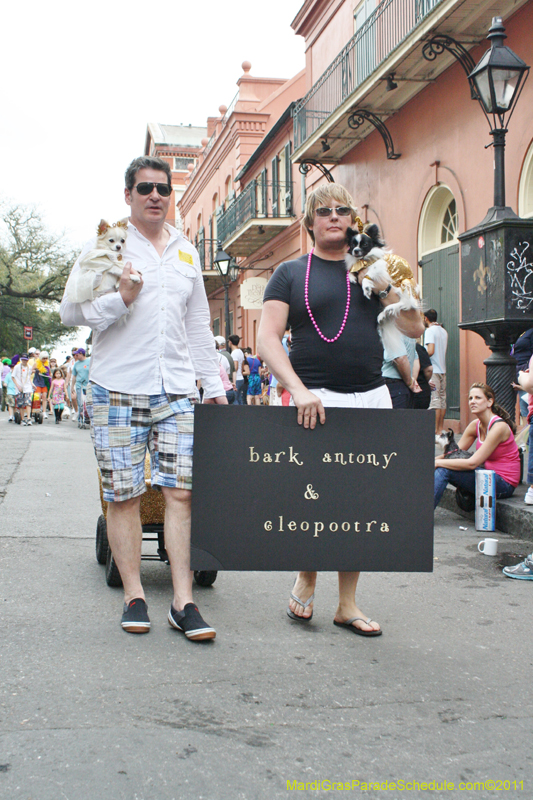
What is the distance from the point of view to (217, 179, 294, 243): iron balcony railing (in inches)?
967

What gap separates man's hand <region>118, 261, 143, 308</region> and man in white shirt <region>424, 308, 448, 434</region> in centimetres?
838

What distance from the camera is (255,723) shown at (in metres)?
2.67

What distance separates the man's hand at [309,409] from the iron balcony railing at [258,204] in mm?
21217

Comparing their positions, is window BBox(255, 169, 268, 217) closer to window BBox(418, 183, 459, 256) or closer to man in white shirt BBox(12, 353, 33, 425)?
man in white shirt BBox(12, 353, 33, 425)

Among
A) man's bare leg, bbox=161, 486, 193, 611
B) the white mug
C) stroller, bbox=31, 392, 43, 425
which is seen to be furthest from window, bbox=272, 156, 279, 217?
man's bare leg, bbox=161, 486, 193, 611

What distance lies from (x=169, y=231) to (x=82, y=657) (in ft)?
6.44

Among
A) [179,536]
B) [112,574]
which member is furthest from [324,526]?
[112,574]

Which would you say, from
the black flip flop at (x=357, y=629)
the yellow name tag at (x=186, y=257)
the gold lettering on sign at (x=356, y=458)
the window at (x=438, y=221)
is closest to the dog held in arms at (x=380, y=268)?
the gold lettering on sign at (x=356, y=458)

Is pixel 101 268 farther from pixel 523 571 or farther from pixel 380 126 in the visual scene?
pixel 380 126

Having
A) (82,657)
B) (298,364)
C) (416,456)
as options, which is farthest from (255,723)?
(298,364)

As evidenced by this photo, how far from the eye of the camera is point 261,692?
2.93 meters

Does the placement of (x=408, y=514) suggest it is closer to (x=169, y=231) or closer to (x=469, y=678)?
(x=469, y=678)

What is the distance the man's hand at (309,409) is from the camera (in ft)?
10.5

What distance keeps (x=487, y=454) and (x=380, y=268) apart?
353 centimetres
